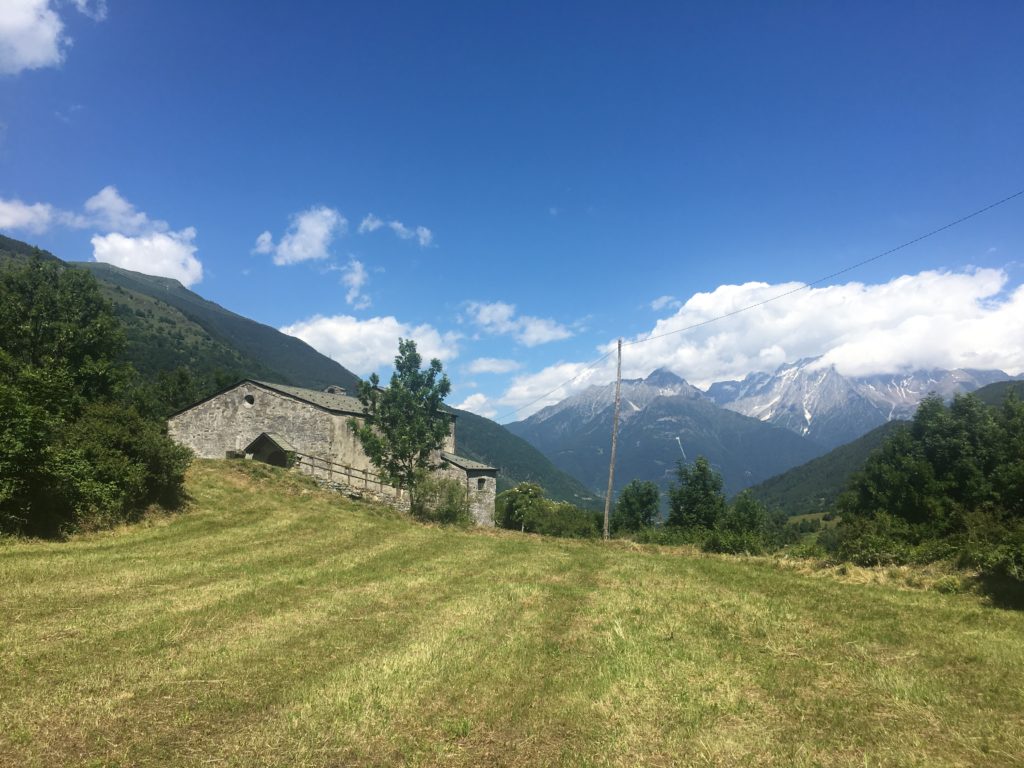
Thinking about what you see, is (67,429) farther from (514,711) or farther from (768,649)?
(768,649)

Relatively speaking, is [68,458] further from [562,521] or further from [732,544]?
[562,521]

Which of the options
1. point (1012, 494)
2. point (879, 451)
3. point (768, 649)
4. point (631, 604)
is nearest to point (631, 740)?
point (768, 649)

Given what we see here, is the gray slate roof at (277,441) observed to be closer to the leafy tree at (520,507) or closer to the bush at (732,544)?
the bush at (732,544)

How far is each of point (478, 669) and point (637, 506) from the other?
64.3 metres

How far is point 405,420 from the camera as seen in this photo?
42.6 meters

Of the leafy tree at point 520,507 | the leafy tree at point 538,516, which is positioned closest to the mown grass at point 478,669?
the leafy tree at point 538,516

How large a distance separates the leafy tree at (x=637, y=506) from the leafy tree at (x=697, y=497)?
13.0m

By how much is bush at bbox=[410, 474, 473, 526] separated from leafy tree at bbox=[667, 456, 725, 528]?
27.5m

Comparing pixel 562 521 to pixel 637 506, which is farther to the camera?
pixel 562 521

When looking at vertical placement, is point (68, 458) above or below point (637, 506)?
above

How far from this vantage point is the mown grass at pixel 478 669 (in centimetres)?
648

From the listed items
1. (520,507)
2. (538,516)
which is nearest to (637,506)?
(538,516)

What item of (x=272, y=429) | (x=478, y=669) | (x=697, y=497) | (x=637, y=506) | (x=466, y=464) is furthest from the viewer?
(x=637, y=506)

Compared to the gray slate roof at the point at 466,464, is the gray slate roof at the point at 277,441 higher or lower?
higher
